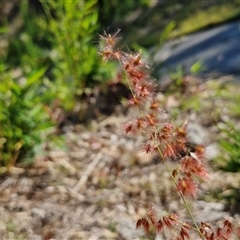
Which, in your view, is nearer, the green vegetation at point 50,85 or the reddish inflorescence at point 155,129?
the reddish inflorescence at point 155,129

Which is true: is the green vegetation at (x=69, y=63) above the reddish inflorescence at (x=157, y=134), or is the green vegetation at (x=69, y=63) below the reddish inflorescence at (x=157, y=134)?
above

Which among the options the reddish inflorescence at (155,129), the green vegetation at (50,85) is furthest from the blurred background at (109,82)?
the reddish inflorescence at (155,129)

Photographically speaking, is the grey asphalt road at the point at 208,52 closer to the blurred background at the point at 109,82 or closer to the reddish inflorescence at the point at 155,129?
the blurred background at the point at 109,82

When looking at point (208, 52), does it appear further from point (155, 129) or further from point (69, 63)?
point (155, 129)

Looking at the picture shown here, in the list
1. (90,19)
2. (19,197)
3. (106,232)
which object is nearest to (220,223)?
(106,232)

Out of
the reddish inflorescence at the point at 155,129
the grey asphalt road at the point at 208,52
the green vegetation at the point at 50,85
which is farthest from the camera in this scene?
the grey asphalt road at the point at 208,52

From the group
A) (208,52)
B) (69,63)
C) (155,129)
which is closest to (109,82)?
(69,63)

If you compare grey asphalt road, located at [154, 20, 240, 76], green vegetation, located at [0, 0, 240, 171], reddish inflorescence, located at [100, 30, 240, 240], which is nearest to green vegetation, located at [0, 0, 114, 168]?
green vegetation, located at [0, 0, 240, 171]
